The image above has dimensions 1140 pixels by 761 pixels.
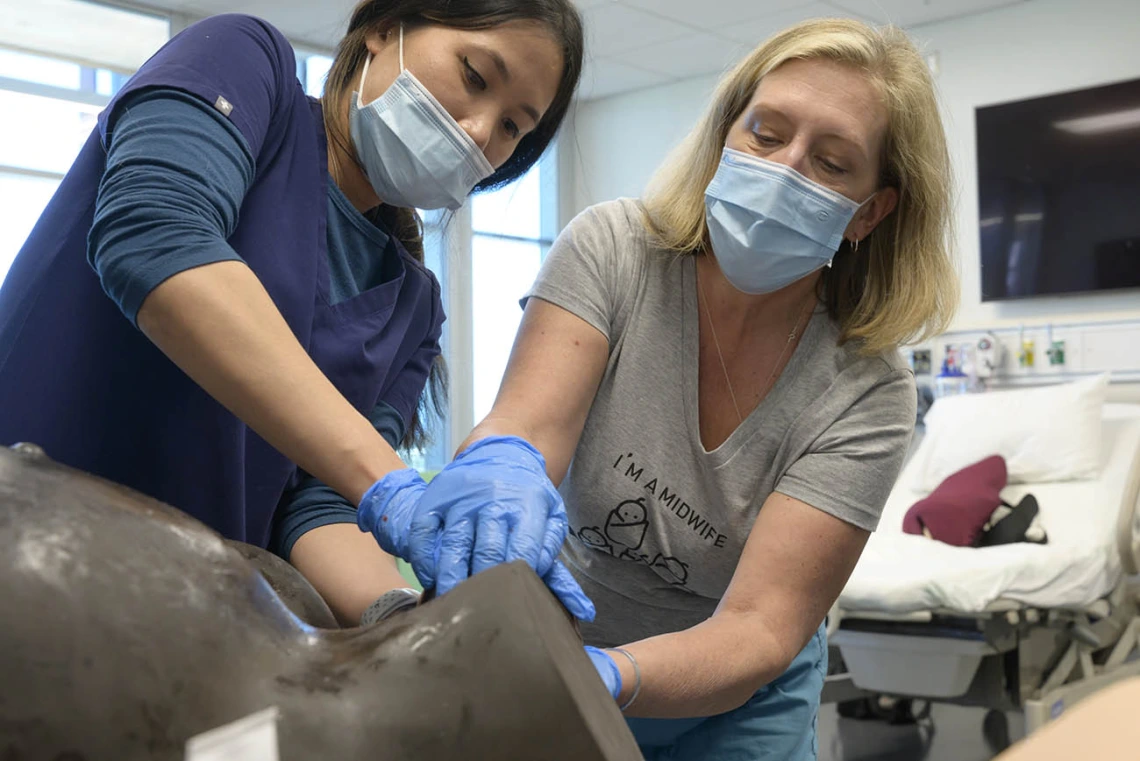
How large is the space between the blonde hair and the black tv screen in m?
3.69

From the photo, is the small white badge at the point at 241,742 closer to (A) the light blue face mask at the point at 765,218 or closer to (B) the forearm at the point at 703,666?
(B) the forearm at the point at 703,666

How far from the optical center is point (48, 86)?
4605 millimetres

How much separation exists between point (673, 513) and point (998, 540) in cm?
247

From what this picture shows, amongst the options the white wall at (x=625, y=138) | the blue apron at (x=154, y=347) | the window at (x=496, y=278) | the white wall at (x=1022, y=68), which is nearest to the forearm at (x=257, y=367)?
the blue apron at (x=154, y=347)

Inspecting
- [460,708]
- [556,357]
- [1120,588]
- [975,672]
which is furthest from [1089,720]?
[1120,588]

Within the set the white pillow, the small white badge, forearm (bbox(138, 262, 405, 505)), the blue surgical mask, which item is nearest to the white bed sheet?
the white pillow

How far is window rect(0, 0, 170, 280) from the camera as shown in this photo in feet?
14.7

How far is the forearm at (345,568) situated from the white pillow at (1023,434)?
3.09 meters

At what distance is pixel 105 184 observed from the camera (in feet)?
2.78

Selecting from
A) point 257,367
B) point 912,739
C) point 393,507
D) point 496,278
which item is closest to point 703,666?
point 393,507

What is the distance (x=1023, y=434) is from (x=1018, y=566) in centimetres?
94

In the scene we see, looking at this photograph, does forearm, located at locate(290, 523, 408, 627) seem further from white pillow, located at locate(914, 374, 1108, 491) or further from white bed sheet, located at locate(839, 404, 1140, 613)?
white pillow, located at locate(914, 374, 1108, 491)

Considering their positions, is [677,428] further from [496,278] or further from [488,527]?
[496,278]

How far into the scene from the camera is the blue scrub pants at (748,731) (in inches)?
50.6
